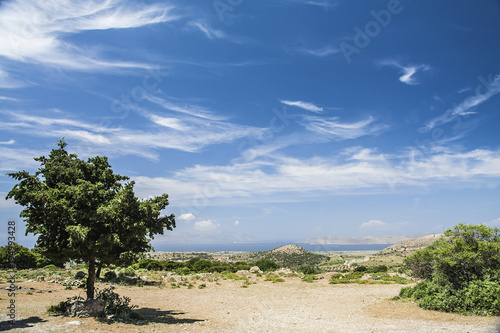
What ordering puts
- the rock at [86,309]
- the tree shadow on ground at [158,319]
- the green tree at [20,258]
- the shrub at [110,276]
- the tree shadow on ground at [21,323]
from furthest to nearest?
1. the green tree at [20,258]
2. the shrub at [110,276]
3. the tree shadow on ground at [158,319]
4. the rock at [86,309]
5. the tree shadow on ground at [21,323]

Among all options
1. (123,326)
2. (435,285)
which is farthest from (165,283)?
(435,285)

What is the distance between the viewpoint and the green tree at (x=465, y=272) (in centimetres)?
1343

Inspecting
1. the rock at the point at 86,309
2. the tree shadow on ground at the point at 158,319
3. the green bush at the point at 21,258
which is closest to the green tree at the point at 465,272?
the tree shadow on ground at the point at 158,319

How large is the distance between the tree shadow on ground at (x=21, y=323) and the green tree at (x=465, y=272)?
17.7 m

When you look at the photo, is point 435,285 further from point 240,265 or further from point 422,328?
point 240,265

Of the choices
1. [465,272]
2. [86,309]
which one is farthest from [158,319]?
[465,272]

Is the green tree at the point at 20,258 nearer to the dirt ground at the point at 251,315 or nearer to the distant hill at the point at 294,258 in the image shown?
the dirt ground at the point at 251,315

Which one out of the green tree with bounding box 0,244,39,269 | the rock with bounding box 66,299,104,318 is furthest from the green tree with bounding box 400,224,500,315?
the green tree with bounding box 0,244,39,269

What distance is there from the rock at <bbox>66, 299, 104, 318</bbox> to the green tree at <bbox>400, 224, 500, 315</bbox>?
51.5 feet

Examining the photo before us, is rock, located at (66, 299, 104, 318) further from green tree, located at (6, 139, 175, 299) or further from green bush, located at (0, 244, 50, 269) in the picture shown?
green bush, located at (0, 244, 50, 269)

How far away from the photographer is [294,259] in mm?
74062

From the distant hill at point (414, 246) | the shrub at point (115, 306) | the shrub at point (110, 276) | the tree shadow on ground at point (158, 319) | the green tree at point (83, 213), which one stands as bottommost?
the distant hill at point (414, 246)

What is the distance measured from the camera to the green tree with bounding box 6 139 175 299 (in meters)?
12.1

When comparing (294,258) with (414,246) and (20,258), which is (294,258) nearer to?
(414,246)
